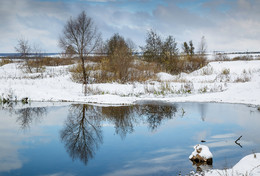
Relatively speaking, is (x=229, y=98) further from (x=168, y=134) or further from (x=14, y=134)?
(x=14, y=134)

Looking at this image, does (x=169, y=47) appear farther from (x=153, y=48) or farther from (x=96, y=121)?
(x=96, y=121)

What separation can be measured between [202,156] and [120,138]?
10.6 ft

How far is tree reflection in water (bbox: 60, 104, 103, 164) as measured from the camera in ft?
24.2

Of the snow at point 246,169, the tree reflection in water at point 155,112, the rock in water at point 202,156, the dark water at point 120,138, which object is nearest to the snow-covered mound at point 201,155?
the rock in water at point 202,156

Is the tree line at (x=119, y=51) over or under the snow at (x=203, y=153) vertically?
over

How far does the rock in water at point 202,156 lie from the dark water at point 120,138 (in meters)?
0.18

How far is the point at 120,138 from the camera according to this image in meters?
8.59

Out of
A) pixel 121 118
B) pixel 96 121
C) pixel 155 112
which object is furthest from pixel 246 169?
pixel 155 112

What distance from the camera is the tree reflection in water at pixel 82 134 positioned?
Result: 24.2 feet

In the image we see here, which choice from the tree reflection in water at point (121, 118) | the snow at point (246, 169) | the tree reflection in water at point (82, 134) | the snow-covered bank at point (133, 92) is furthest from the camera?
the snow-covered bank at point (133, 92)

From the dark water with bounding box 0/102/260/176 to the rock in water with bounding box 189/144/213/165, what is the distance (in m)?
0.18

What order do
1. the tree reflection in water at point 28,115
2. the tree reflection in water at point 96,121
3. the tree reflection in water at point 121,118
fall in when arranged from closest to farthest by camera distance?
the tree reflection in water at point 96,121 → the tree reflection in water at point 121,118 → the tree reflection in water at point 28,115

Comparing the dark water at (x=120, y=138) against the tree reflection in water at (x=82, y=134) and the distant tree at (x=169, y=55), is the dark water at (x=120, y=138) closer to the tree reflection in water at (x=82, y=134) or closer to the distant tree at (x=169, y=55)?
the tree reflection in water at (x=82, y=134)

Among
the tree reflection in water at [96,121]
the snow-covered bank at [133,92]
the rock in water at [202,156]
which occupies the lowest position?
the rock in water at [202,156]
